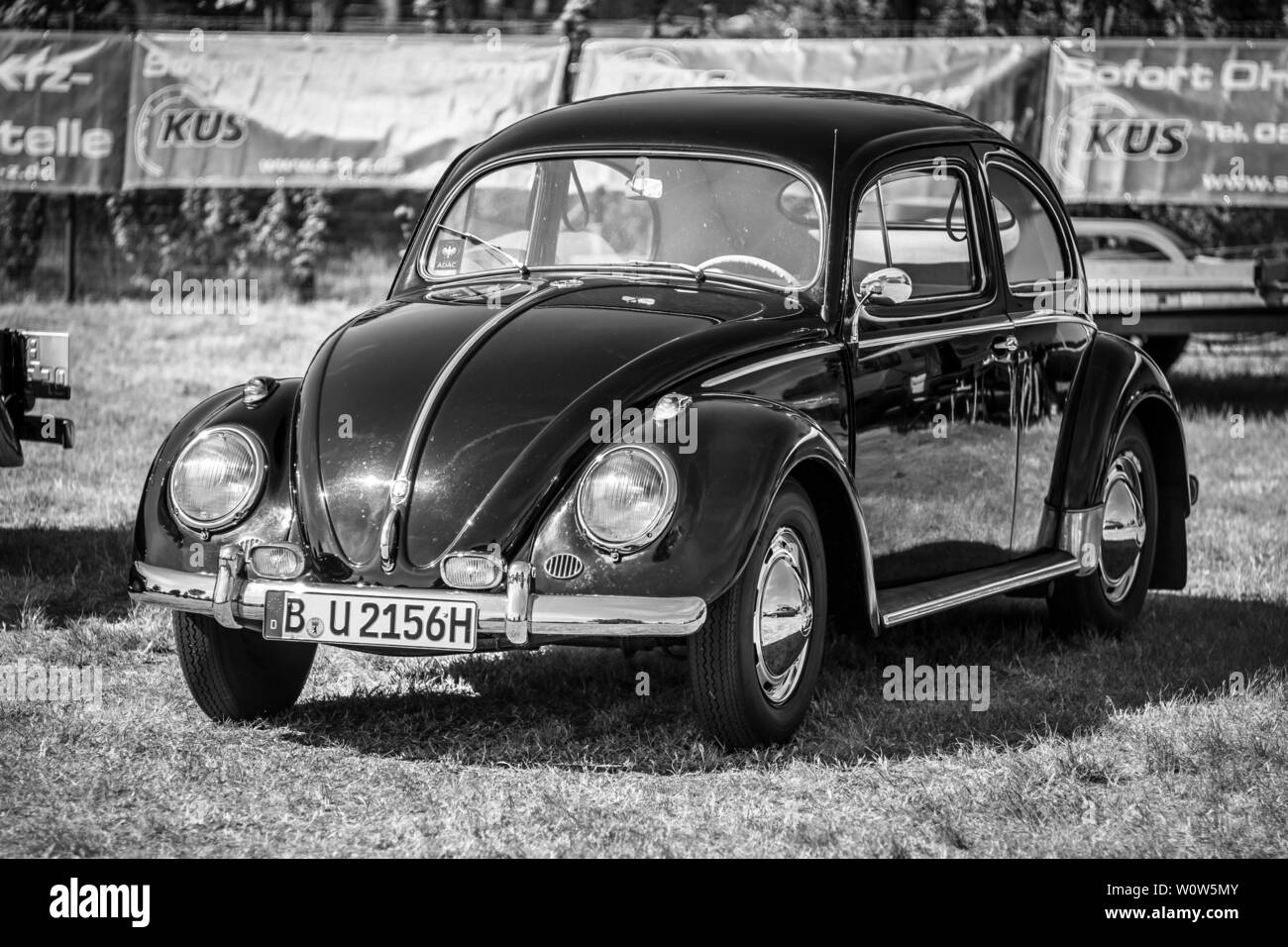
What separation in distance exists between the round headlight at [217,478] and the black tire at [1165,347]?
1001 centimetres

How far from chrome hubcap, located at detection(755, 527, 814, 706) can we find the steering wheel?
95cm

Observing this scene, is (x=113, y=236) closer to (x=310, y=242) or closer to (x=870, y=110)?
(x=310, y=242)

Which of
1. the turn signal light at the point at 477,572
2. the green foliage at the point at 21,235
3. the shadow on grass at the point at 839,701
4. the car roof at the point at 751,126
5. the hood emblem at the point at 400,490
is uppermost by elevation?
the car roof at the point at 751,126

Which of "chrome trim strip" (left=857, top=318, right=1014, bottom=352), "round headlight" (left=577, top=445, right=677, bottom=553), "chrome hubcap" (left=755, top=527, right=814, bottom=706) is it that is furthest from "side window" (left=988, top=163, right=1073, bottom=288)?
"round headlight" (left=577, top=445, right=677, bottom=553)

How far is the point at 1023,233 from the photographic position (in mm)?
6293

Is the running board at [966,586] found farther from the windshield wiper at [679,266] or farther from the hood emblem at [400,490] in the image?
the hood emblem at [400,490]

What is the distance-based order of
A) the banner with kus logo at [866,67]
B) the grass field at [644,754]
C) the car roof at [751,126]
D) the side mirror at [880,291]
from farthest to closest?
1. the banner with kus logo at [866,67]
2. the car roof at [751,126]
3. the side mirror at [880,291]
4. the grass field at [644,754]

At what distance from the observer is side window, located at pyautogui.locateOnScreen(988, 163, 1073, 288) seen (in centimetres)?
607

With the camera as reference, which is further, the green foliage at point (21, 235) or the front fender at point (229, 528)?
the green foliage at point (21, 235)

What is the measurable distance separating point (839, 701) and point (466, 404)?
1.57 meters

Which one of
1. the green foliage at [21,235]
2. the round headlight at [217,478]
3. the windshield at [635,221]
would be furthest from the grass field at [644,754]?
the green foliage at [21,235]

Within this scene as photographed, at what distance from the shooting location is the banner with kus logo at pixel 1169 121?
1259 centimetres

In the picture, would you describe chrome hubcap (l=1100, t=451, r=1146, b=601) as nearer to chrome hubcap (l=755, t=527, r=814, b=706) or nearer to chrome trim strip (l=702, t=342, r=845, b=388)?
chrome trim strip (l=702, t=342, r=845, b=388)
